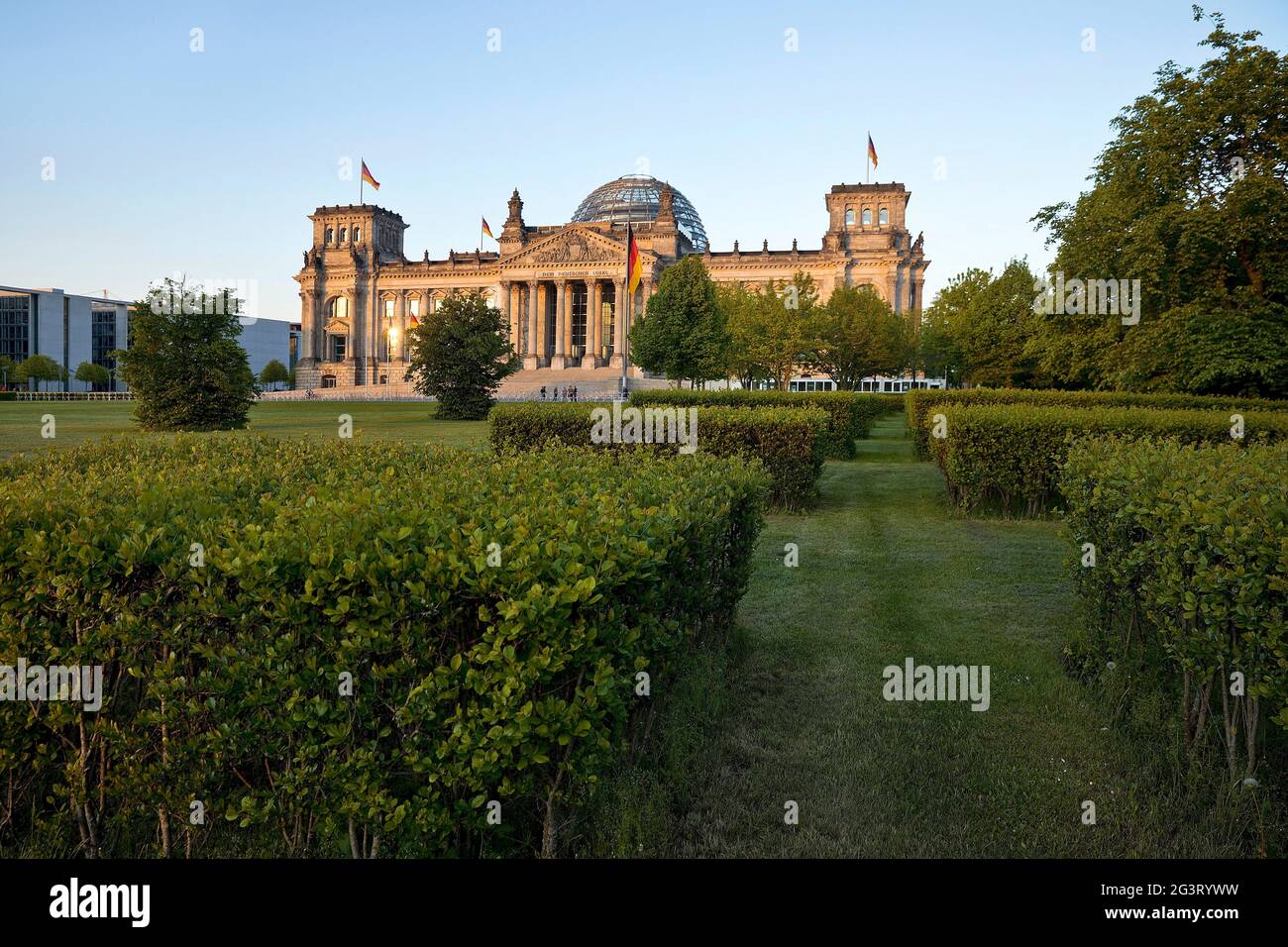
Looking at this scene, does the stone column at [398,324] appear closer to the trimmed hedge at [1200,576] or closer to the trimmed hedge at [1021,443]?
the trimmed hedge at [1021,443]

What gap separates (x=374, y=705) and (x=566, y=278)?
314ft

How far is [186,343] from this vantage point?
34562 millimetres

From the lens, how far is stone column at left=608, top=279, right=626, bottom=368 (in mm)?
91394

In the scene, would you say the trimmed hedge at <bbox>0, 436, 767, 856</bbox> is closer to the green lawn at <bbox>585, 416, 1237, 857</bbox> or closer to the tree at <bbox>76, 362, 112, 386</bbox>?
the green lawn at <bbox>585, 416, 1237, 857</bbox>

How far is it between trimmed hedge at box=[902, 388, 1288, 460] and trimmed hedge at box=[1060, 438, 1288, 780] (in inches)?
515

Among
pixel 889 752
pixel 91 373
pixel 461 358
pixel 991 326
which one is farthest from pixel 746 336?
pixel 91 373

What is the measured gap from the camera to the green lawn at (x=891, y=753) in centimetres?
485

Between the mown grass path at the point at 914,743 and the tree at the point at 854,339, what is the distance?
4556cm

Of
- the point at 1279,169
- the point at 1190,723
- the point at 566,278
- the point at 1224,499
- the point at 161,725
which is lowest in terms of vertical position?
the point at 1190,723

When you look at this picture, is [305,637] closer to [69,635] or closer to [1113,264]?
[69,635]

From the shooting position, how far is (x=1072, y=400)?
22.7 m

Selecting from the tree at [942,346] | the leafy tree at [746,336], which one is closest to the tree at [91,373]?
the leafy tree at [746,336]
